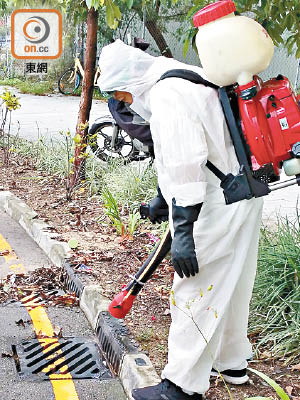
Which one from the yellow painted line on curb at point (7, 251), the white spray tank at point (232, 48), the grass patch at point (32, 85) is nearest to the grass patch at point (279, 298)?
the white spray tank at point (232, 48)

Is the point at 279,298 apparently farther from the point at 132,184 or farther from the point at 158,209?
the point at 132,184

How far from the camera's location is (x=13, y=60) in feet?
84.2

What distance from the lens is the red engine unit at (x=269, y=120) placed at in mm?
3070

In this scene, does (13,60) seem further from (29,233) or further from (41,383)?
(41,383)

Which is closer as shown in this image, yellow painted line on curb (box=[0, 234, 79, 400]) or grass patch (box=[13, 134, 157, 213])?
yellow painted line on curb (box=[0, 234, 79, 400])

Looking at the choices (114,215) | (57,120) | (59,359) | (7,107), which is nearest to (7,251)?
(114,215)

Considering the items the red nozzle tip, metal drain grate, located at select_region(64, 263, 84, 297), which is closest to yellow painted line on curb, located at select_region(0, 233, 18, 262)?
metal drain grate, located at select_region(64, 263, 84, 297)

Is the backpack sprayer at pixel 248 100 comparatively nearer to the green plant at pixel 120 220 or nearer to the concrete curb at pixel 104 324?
the concrete curb at pixel 104 324

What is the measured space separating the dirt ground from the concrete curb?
0.25 ft

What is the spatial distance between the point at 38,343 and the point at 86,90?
4.13 metres

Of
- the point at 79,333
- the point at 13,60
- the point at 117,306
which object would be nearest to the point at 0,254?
the point at 79,333

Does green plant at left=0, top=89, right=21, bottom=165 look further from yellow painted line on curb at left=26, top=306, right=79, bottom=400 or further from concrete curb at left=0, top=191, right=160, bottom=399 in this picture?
yellow painted line on curb at left=26, top=306, right=79, bottom=400

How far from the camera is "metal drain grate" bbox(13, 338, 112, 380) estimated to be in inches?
161

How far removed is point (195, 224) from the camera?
3.31 meters
